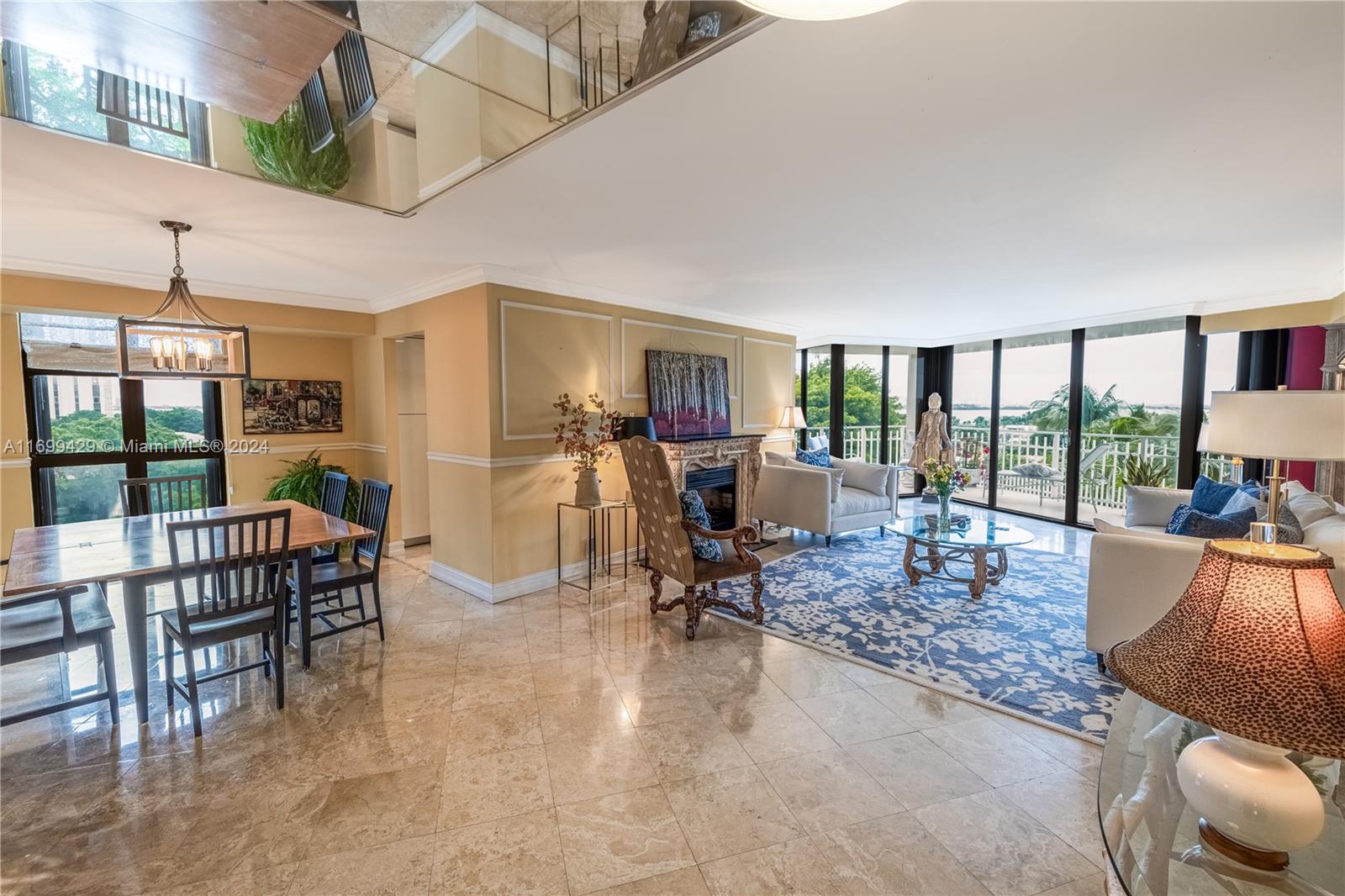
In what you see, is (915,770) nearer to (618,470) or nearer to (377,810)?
(377,810)

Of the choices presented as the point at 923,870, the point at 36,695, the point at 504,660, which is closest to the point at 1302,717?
the point at 923,870

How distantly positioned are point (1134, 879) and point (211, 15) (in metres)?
2.79

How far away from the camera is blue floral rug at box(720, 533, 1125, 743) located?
8.93ft

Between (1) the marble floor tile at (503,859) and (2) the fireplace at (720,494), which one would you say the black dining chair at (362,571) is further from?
(2) the fireplace at (720,494)

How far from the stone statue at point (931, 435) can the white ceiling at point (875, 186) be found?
3039 mm

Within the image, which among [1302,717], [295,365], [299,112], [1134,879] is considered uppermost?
[299,112]

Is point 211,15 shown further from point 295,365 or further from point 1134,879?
point 295,365

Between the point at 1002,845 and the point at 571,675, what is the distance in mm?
2004

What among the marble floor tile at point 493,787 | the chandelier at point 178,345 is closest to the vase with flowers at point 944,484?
the marble floor tile at point 493,787

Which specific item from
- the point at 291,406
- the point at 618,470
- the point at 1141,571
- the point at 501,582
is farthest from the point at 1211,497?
the point at 291,406

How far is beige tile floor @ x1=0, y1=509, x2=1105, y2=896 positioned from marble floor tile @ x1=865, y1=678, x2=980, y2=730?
0.01 m

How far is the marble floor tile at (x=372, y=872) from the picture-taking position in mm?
1642

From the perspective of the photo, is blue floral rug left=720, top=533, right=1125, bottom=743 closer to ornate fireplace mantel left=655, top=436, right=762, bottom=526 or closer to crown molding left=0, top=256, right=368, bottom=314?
ornate fireplace mantel left=655, top=436, right=762, bottom=526

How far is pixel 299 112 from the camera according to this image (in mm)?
2254
